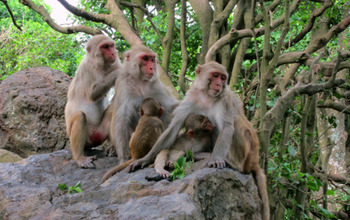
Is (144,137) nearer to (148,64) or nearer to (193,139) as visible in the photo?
(193,139)

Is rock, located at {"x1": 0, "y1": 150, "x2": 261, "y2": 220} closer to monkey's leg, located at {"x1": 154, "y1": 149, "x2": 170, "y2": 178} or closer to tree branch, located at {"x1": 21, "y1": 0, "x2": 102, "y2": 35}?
monkey's leg, located at {"x1": 154, "y1": 149, "x2": 170, "y2": 178}

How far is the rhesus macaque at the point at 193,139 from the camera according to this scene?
424 cm

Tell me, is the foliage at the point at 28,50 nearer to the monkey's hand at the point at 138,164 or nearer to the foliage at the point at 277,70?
the foliage at the point at 277,70

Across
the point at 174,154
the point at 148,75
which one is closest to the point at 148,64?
the point at 148,75

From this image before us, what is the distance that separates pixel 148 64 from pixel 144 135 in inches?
34.1

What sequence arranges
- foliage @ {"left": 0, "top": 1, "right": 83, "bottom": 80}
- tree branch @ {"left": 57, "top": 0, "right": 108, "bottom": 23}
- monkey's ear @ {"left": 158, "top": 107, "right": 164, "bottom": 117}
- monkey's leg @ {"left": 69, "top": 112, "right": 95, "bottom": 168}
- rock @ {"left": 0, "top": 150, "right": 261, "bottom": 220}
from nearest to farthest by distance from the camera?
rock @ {"left": 0, "top": 150, "right": 261, "bottom": 220}
monkey's ear @ {"left": 158, "top": 107, "right": 164, "bottom": 117}
monkey's leg @ {"left": 69, "top": 112, "right": 95, "bottom": 168}
tree branch @ {"left": 57, "top": 0, "right": 108, "bottom": 23}
foliage @ {"left": 0, "top": 1, "right": 83, "bottom": 80}

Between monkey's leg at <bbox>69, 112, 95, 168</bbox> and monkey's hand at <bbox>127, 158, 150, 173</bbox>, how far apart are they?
909 mm

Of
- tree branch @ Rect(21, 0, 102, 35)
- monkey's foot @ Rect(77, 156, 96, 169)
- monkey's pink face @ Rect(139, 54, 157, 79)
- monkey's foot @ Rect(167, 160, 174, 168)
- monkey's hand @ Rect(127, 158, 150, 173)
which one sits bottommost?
monkey's foot @ Rect(77, 156, 96, 169)

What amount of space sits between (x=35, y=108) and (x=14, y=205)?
10.8 feet

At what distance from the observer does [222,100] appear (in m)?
4.29

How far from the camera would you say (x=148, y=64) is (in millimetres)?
4809

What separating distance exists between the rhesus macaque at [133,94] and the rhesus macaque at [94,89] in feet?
0.88

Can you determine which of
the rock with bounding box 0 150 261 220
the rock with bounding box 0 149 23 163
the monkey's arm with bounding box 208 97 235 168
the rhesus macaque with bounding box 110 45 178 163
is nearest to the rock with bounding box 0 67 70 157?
the rock with bounding box 0 149 23 163

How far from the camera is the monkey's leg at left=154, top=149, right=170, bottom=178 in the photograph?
12.3 feet
